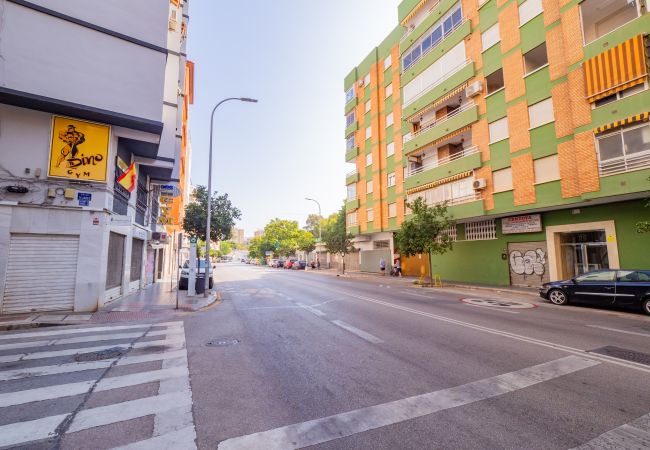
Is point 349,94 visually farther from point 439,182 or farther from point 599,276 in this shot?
point 599,276

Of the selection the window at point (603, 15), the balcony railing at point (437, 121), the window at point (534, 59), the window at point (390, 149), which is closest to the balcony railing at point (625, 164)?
the window at point (603, 15)

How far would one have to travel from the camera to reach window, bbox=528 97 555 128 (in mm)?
15828

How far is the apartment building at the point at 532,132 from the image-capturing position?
12844 mm

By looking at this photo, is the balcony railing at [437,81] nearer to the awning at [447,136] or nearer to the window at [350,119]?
the awning at [447,136]

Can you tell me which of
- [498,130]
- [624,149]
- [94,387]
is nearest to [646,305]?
[624,149]

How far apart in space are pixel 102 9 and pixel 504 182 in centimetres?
2099

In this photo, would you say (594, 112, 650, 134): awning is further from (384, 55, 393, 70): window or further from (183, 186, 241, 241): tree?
(183, 186, 241, 241): tree

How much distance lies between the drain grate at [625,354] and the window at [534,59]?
16870mm

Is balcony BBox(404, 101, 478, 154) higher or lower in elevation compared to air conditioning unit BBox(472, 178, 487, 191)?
higher

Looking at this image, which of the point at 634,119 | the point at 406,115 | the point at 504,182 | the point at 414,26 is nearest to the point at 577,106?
the point at 634,119

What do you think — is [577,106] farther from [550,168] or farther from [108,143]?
[108,143]

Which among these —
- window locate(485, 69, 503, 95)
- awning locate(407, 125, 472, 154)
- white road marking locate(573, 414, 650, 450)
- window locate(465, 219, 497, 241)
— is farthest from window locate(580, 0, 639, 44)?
white road marking locate(573, 414, 650, 450)

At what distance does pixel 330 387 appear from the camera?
4.10 m

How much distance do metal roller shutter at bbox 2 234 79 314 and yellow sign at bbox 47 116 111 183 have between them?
2.23m
